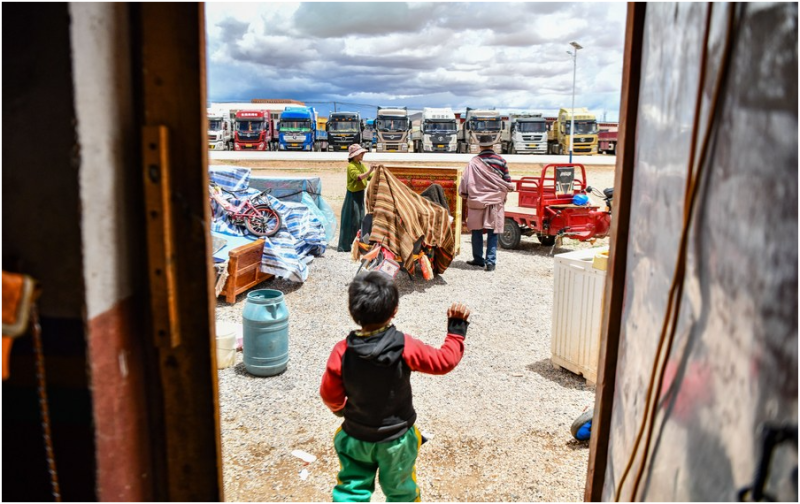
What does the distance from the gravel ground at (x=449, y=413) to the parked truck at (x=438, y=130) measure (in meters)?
23.1

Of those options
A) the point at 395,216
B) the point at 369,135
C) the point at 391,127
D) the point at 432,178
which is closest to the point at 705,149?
the point at 395,216

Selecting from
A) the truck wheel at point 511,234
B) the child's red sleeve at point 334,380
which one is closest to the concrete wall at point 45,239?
the child's red sleeve at point 334,380

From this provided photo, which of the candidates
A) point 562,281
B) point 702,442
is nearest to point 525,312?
point 562,281

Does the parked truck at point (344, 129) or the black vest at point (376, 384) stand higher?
the parked truck at point (344, 129)

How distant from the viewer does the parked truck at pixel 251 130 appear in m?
29.5

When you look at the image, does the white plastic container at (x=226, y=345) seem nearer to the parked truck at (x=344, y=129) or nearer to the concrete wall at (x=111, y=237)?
the concrete wall at (x=111, y=237)

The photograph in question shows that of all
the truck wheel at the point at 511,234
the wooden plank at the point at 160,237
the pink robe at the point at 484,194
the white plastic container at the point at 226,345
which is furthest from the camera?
the truck wheel at the point at 511,234

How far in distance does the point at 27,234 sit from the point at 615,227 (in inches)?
60.0

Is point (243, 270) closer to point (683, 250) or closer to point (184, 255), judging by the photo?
point (184, 255)

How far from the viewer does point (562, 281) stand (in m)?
4.63

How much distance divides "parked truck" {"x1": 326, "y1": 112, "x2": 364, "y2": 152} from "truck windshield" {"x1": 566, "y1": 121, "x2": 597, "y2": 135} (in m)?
10.6

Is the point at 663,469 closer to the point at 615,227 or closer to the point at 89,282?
the point at 615,227

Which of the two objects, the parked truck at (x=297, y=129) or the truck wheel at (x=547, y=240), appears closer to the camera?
the truck wheel at (x=547, y=240)

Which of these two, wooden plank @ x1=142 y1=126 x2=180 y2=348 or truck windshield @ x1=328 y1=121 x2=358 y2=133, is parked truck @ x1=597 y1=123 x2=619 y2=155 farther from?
wooden plank @ x1=142 y1=126 x2=180 y2=348
